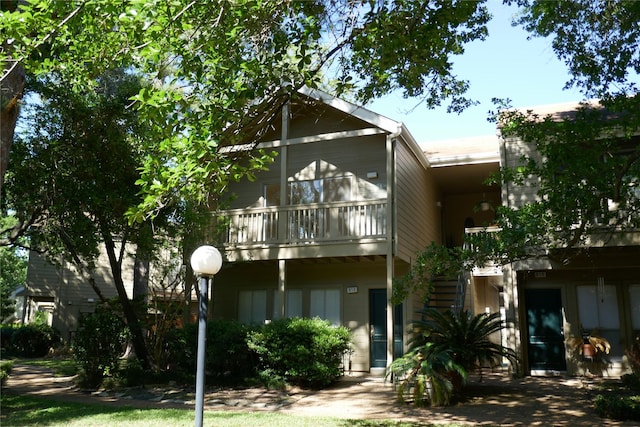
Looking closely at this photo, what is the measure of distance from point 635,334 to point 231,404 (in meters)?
9.60

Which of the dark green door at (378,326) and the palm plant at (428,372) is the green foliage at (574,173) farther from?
the dark green door at (378,326)

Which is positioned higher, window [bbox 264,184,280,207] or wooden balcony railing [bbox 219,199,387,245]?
window [bbox 264,184,280,207]

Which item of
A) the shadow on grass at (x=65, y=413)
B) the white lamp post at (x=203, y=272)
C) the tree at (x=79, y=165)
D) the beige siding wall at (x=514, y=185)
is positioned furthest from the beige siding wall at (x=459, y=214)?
the white lamp post at (x=203, y=272)

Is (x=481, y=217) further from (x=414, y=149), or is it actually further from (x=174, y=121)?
(x=174, y=121)

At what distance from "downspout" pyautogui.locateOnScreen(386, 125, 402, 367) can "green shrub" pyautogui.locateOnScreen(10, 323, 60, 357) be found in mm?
15019

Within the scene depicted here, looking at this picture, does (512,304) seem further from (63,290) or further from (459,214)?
(63,290)

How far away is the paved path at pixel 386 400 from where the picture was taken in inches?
352

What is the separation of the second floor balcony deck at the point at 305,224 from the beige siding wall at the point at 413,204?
730 mm

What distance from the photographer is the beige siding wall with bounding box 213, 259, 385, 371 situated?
15.3 meters

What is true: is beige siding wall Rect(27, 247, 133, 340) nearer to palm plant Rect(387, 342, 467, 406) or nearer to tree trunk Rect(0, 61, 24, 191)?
tree trunk Rect(0, 61, 24, 191)

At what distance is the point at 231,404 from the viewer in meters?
10.6

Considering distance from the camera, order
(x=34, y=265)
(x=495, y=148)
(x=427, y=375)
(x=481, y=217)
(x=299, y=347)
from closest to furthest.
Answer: (x=427, y=375) → (x=299, y=347) → (x=495, y=148) → (x=481, y=217) → (x=34, y=265)

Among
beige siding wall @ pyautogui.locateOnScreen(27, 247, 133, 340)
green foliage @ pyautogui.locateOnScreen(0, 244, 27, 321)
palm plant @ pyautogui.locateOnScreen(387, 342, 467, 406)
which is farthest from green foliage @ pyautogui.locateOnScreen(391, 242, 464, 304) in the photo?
green foliage @ pyautogui.locateOnScreen(0, 244, 27, 321)

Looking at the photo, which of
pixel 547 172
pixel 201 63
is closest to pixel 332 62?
pixel 201 63
